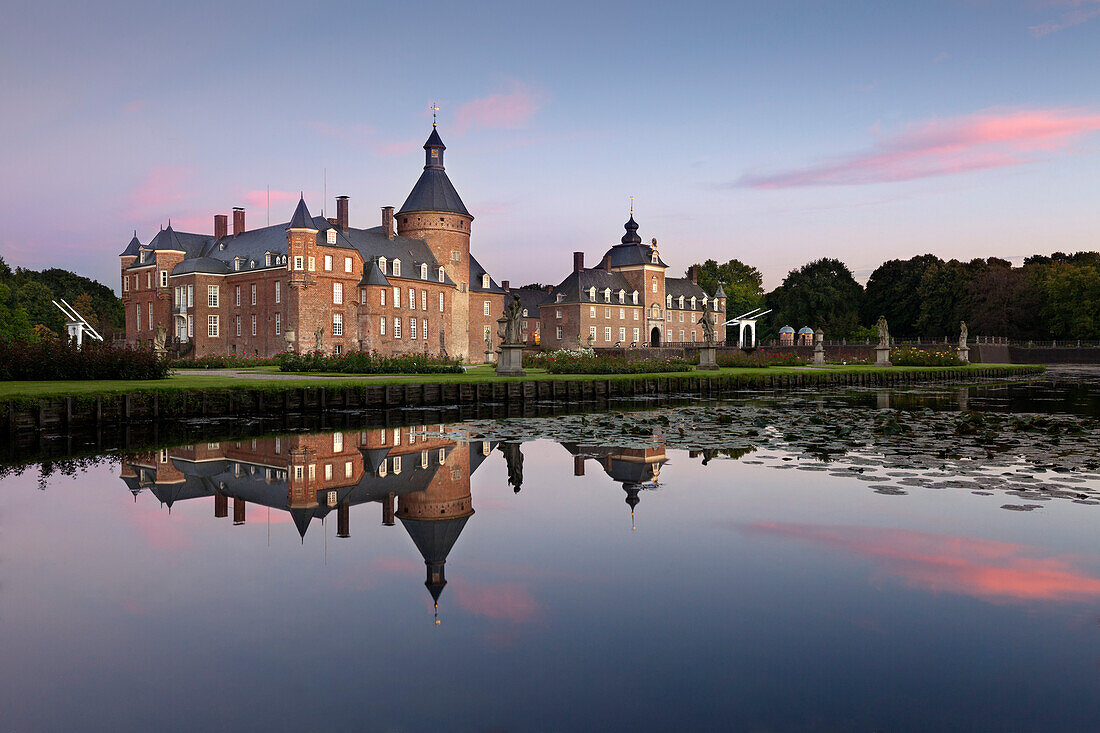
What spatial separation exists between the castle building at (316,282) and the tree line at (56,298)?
38.5ft

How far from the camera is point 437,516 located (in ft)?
30.8

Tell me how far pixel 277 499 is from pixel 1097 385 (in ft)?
146

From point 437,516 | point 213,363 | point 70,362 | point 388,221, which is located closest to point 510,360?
point 70,362

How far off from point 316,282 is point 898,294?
7082 cm

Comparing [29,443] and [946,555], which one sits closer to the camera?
[946,555]

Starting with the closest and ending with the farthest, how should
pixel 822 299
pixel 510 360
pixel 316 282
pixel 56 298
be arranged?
pixel 510 360
pixel 316 282
pixel 56 298
pixel 822 299

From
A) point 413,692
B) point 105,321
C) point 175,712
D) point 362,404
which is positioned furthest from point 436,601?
point 105,321

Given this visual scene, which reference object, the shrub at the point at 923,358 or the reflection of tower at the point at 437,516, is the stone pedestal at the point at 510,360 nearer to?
the reflection of tower at the point at 437,516

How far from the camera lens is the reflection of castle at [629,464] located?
37.1 feet

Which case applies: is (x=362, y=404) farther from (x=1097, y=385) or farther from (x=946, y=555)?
(x=1097, y=385)

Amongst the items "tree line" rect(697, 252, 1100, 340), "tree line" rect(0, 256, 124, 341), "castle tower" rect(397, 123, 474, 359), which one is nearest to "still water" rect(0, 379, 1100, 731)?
"castle tower" rect(397, 123, 474, 359)

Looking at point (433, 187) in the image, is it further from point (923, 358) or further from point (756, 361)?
point (923, 358)

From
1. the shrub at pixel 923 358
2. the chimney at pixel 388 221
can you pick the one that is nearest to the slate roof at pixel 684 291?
the chimney at pixel 388 221

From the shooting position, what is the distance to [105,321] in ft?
318
